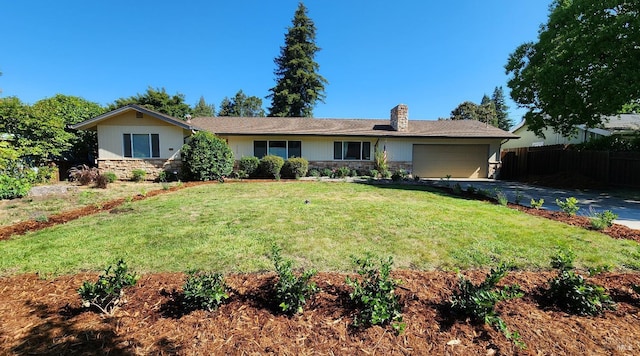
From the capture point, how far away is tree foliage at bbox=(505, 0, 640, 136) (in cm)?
987

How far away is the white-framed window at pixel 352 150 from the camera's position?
55.0 feet

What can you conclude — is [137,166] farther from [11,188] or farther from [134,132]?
[11,188]

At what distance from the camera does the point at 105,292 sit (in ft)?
7.52

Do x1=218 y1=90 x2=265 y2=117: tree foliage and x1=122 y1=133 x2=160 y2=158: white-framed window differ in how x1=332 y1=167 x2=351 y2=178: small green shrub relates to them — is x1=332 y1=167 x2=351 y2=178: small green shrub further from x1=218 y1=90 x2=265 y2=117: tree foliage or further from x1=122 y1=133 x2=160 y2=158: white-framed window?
x1=218 y1=90 x2=265 y2=117: tree foliage

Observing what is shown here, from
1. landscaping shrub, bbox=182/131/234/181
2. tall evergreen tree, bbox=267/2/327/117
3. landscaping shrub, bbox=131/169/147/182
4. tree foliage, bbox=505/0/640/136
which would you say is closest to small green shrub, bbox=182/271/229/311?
landscaping shrub, bbox=182/131/234/181

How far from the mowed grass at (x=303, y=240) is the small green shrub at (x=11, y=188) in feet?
13.1

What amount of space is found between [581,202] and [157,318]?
11320 millimetres

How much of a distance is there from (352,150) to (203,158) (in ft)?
27.8

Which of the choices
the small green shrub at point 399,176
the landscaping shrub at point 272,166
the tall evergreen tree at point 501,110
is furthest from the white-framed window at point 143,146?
the tall evergreen tree at point 501,110

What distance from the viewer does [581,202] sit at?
8.62 meters

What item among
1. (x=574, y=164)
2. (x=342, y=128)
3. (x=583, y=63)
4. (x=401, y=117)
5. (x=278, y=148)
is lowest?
(x=574, y=164)

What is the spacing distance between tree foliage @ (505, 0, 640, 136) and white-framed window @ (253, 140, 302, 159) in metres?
11.8

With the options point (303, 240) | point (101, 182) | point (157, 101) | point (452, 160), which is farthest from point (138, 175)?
point (452, 160)

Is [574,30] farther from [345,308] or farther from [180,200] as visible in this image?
[180,200]
